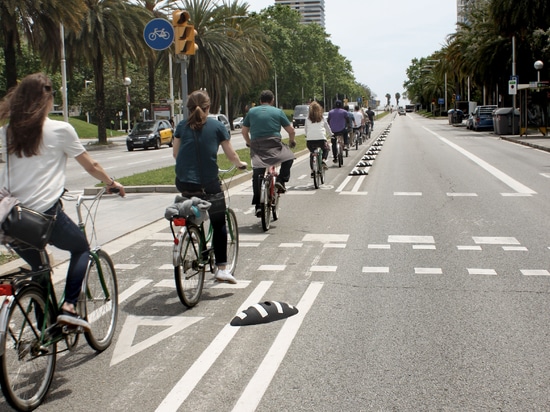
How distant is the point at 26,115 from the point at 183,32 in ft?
25.4

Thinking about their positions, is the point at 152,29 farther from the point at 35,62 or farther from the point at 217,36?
the point at 35,62

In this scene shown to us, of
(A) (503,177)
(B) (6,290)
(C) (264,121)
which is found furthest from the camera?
(A) (503,177)

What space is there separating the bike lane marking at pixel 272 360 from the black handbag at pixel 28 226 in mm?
1457

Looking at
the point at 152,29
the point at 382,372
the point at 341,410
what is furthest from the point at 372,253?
the point at 152,29

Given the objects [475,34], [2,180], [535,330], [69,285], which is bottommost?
[535,330]

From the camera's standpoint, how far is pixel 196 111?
626 centimetres

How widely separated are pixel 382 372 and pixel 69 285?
201 cm

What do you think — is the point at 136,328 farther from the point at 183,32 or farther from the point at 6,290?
the point at 183,32

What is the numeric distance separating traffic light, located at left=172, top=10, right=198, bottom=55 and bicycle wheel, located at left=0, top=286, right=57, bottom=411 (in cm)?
800

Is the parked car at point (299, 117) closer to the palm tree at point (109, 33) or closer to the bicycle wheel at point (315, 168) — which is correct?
the palm tree at point (109, 33)

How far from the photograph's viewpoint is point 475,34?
183ft

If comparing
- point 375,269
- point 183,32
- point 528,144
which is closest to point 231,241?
point 375,269

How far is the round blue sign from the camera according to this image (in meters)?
12.1

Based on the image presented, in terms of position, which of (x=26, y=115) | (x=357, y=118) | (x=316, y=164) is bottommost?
(x=316, y=164)
